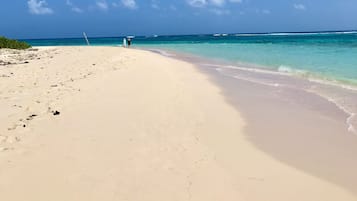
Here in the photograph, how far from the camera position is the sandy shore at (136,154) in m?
3.85

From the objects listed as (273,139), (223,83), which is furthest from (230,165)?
(223,83)

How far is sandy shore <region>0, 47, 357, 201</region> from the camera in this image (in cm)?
385

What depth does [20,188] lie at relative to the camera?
12.8 ft

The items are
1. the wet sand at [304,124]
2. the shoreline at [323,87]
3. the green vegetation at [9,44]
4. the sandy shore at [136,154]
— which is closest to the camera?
the sandy shore at [136,154]

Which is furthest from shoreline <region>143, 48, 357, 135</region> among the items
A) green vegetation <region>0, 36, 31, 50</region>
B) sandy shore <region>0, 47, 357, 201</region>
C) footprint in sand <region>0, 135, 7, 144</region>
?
green vegetation <region>0, 36, 31, 50</region>

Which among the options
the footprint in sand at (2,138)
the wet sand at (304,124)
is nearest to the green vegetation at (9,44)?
the wet sand at (304,124)

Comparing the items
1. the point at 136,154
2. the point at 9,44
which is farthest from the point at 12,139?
the point at 9,44

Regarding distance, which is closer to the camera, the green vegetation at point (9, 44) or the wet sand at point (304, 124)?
the wet sand at point (304, 124)

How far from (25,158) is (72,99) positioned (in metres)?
3.66

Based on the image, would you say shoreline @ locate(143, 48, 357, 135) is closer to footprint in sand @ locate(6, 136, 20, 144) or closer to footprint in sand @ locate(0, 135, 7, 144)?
footprint in sand @ locate(6, 136, 20, 144)

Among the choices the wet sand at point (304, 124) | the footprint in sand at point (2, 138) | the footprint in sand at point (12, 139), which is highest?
the footprint in sand at point (2, 138)

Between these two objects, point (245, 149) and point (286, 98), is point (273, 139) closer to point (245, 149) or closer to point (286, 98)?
point (245, 149)

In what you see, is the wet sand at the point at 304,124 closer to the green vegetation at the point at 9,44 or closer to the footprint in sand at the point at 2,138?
the footprint in sand at the point at 2,138

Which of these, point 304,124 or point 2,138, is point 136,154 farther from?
point 304,124
